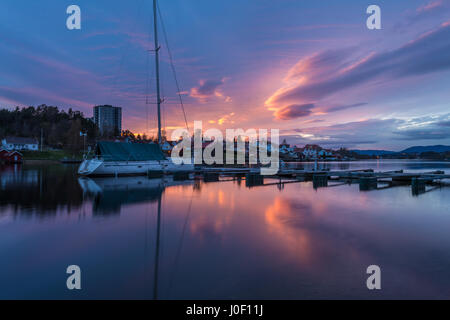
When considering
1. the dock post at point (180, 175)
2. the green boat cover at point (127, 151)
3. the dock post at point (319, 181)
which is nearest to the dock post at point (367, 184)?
the dock post at point (319, 181)

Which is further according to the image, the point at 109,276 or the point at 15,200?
the point at 15,200

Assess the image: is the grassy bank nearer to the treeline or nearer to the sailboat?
the treeline

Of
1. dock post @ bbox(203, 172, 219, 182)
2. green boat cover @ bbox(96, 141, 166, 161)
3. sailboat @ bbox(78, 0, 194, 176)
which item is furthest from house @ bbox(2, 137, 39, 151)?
dock post @ bbox(203, 172, 219, 182)

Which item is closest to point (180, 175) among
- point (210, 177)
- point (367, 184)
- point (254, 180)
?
point (210, 177)

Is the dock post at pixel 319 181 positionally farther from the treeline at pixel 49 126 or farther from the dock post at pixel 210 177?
the treeline at pixel 49 126

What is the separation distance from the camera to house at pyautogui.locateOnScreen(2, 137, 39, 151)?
248ft

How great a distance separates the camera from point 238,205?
1327 centimetres

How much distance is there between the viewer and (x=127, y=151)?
88.0 feet

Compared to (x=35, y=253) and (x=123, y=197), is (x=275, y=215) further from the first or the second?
(x=123, y=197)

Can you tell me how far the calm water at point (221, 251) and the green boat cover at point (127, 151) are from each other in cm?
1341

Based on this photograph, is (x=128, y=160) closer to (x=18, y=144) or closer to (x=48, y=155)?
(x=48, y=155)
